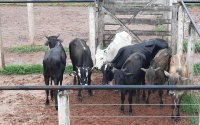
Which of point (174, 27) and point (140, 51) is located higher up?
point (174, 27)

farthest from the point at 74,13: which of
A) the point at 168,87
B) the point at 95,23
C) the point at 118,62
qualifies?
the point at 168,87

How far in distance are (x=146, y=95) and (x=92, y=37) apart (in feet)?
7.34

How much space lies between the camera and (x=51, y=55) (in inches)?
352

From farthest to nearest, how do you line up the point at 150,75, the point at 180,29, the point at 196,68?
the point at 196,68
the point at 180,29
the point at 150,75

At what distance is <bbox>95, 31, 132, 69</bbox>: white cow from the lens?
10023mm

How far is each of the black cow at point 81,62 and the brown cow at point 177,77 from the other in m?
1.77

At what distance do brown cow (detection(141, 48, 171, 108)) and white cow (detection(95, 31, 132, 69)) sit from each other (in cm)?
131

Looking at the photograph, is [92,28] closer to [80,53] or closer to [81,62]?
[80,53]

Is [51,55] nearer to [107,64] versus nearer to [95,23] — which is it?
[107,64]

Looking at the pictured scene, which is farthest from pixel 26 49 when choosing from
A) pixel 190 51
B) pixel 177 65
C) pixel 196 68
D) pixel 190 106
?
pixel 190 106

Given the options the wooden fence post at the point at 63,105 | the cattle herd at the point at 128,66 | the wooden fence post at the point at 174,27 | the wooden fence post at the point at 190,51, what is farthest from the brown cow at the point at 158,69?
the wooden fence post at the point at 63,105

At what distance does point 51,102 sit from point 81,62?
1178 mm

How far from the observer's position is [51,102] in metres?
9.20

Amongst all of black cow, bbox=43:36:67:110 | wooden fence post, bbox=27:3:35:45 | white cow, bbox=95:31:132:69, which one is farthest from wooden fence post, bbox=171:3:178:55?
wooden fence post, bbox=27:3:35:45
